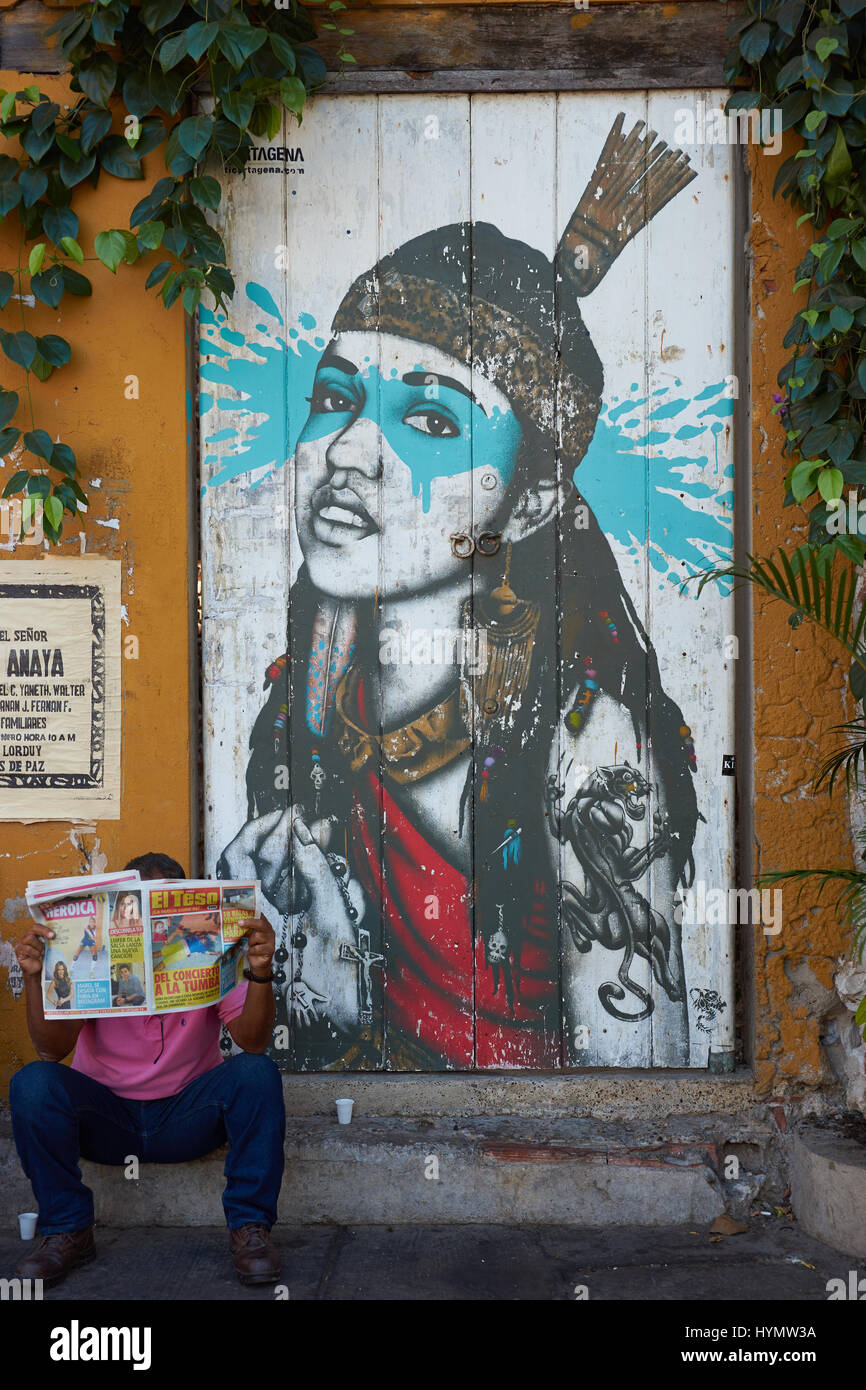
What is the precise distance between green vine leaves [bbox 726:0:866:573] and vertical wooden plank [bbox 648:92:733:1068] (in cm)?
20

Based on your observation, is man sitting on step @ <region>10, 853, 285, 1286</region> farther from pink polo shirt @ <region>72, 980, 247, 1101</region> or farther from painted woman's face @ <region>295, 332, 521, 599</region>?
painted woman's face @ <region>295, 332, 521, 599</region>

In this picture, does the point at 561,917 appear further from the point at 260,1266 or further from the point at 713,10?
the point at 713,10

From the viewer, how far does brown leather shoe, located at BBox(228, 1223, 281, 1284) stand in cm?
265

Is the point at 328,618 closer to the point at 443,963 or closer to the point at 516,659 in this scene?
the point at 516,659

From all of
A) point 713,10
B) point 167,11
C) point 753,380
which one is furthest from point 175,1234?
point 713,10

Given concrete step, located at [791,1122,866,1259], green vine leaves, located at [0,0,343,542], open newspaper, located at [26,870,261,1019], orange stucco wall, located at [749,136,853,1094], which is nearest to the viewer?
open newspaper, located at [26,870,261,1019]

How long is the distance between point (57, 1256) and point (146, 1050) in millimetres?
485

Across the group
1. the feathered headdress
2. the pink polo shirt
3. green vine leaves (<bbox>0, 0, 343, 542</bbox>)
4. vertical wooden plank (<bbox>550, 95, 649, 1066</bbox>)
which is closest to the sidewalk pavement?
the pink polo shirt

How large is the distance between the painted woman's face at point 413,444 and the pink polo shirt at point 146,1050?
49.7 inches

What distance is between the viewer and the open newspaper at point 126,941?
2.61 meters

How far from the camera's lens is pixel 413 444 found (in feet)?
10.6

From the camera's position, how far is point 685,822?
10.6 ft

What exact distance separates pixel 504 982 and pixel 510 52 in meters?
2.58

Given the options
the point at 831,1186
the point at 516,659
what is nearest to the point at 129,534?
the point at 516,659
